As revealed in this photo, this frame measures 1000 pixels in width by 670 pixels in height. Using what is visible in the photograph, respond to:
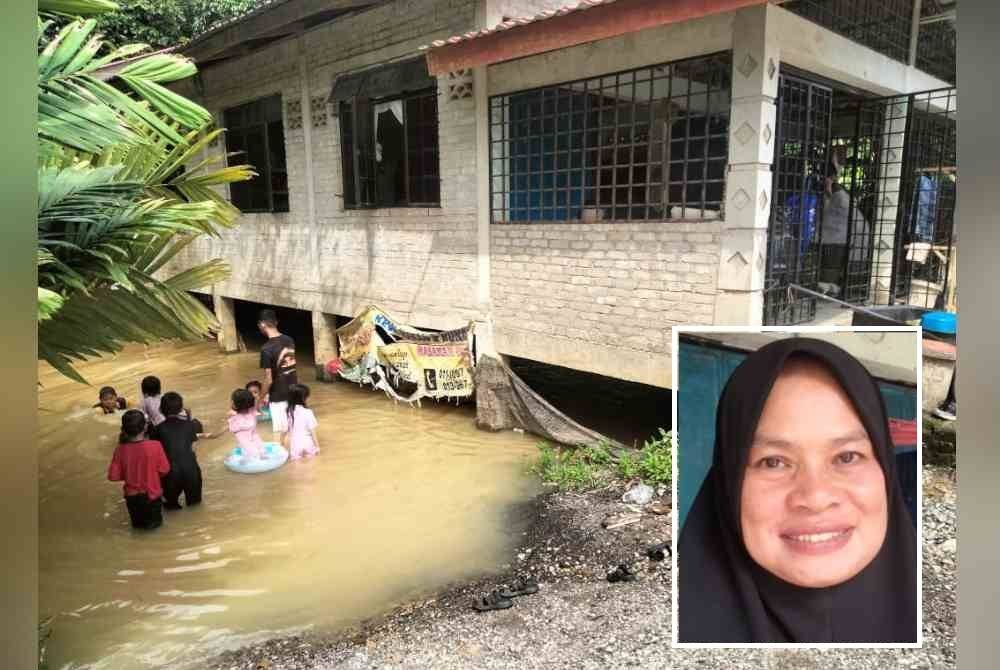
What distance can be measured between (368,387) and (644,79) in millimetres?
3449

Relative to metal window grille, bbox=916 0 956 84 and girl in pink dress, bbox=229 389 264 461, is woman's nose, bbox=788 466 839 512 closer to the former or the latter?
girl in pink dress, bbox=229 389 264 461

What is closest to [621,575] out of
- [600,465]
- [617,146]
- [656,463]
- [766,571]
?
[656,463]

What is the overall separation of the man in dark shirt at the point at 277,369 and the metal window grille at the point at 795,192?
3.37m

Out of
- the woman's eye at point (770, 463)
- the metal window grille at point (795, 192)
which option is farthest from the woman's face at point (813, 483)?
the metal window grille at point (795, 192)

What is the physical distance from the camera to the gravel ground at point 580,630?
2.57 m

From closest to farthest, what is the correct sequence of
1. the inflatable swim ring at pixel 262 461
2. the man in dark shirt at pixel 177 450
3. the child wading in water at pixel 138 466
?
the child wading in water at pixel 138 466, the man in dark shirt at pixel 177 450, the inflatable swim ring at pixel 262 461

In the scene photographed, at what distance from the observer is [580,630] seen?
287 cm

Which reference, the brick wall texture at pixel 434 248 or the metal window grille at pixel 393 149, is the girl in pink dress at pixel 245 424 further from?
the metal window grille at pixel 393 149

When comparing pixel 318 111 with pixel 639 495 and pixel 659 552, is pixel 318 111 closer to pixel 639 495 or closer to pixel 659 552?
pixel 639 495

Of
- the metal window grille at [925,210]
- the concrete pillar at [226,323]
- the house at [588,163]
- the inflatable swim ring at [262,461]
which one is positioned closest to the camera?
the house at [588,163]

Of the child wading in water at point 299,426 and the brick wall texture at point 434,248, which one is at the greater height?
the brick wall texture at point 434,248

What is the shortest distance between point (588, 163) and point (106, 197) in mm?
3168

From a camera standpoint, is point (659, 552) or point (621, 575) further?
point (659, 552)
